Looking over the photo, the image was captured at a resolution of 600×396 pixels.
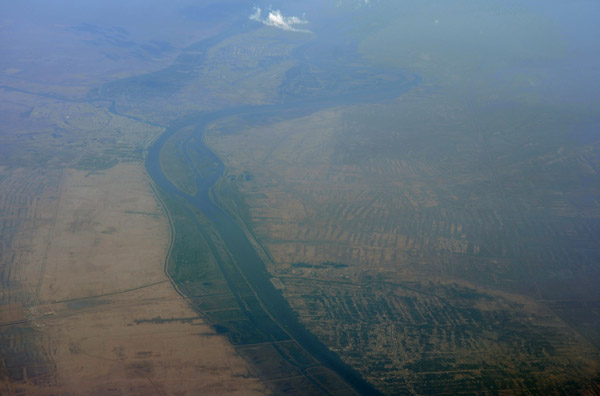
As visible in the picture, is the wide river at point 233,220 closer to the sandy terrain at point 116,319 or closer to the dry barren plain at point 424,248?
the dry barren plain at point 424,248

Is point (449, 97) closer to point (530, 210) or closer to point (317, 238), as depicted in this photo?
point (530, 210)

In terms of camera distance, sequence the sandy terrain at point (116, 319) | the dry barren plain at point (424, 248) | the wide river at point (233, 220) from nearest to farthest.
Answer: the sandy terrain at point (116, 319), the dry barren plain at point (424, 248), the wide river at point (233, 220)

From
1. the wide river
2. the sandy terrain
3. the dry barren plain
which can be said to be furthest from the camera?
the wide river

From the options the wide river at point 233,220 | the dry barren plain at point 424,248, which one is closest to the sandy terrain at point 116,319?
the wide river at point 233,220


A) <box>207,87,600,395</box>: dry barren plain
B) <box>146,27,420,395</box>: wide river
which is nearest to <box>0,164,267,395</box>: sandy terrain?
<box>146,27,420,395</box>: wide river

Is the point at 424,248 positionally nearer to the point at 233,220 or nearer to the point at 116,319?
the point at 233,220

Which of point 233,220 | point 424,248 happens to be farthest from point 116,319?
point 424,248

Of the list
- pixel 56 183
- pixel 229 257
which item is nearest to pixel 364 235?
pixel 229 257

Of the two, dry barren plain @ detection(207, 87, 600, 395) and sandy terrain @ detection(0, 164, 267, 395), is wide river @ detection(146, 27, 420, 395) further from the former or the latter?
sandy terrain @ detection(0, 164, 267, 395)
